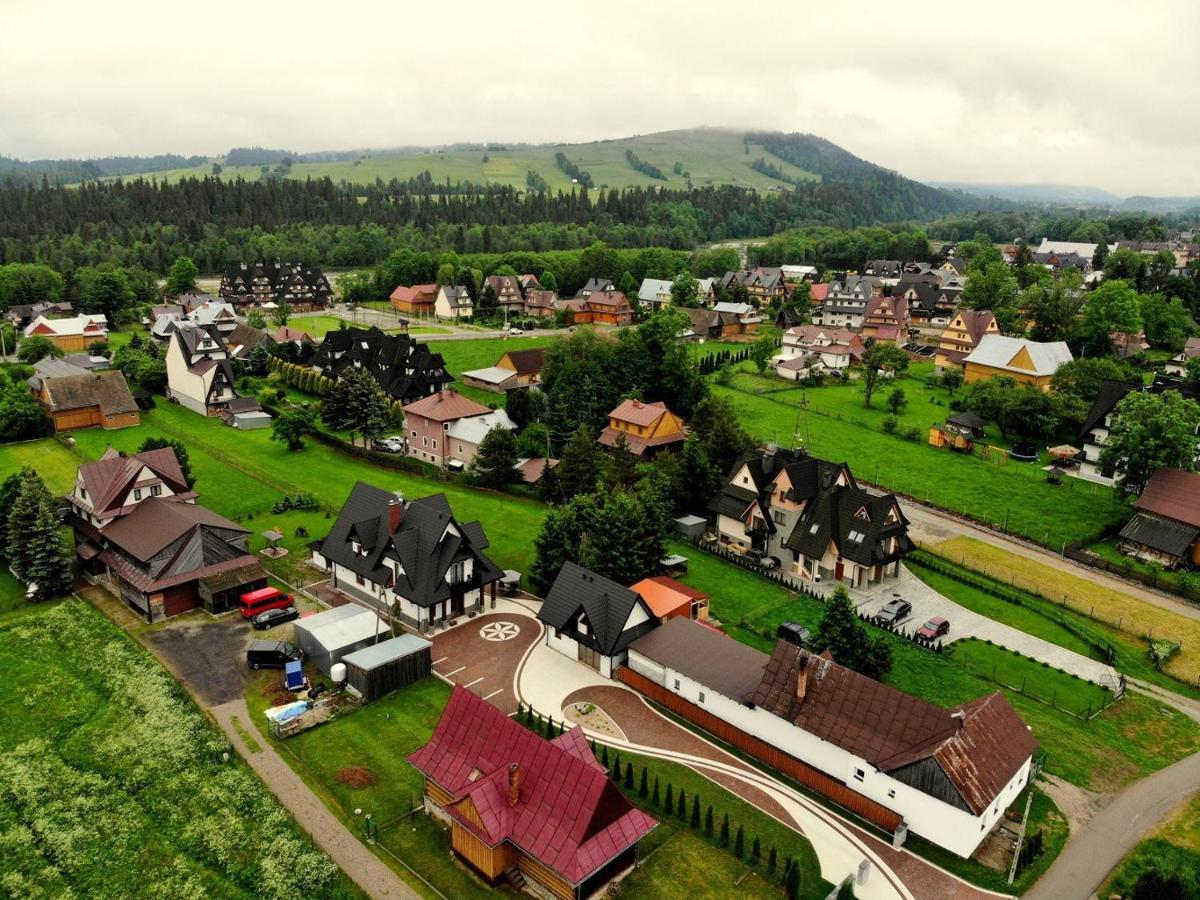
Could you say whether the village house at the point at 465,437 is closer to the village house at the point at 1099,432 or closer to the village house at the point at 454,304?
the village house at the point at 1099,432

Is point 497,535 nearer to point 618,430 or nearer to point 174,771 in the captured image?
point 618,430

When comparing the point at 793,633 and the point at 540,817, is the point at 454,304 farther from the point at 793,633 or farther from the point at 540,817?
the point at 540,817

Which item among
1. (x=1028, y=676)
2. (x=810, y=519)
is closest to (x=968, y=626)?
(x=1028, y=676)

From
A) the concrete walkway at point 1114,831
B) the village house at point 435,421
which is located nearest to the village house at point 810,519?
the concrete walkway at point 1114,831

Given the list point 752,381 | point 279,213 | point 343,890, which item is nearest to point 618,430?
point 752,381

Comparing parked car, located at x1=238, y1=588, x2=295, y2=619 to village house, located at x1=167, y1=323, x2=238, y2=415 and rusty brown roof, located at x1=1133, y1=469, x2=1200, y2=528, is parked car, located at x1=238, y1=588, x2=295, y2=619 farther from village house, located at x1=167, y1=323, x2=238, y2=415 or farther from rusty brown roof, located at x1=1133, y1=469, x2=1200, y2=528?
rusty brown roof, located at x1=1133, y1=469, x2=1200, y2=528

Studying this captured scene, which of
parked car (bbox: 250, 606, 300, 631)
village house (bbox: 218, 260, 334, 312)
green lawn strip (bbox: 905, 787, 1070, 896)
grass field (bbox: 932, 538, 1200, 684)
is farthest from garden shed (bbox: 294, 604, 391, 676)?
village house (bbox: 218, 260, 334, 312)
